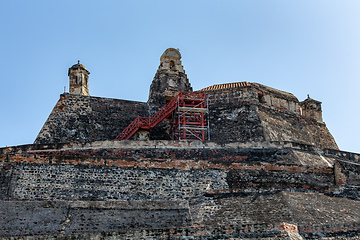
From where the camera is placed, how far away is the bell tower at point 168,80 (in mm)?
26906

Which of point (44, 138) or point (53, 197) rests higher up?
point (44, 138)

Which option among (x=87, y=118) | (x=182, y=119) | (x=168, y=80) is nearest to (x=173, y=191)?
(x=182, y=119)

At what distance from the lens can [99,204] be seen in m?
14.0

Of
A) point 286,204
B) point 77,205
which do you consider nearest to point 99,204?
point 77,205

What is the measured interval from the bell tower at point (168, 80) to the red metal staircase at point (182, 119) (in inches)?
100

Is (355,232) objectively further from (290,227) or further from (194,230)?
(194,230)

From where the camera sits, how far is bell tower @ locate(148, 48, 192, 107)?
88.3 feet

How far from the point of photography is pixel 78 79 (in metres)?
26.4

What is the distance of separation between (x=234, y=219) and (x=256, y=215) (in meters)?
0.60

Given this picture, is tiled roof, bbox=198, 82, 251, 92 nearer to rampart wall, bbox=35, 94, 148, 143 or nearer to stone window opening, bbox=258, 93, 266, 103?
stone window opening, bbox=258, 93, 266, 103

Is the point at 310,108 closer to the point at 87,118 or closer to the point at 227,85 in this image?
the point at 227,85

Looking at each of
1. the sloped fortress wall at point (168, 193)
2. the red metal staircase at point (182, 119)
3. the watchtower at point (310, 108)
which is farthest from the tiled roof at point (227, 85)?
the sloped fortress wall at point (168, 193)

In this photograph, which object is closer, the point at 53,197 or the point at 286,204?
the point at 286,204

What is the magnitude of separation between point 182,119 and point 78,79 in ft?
21.0
